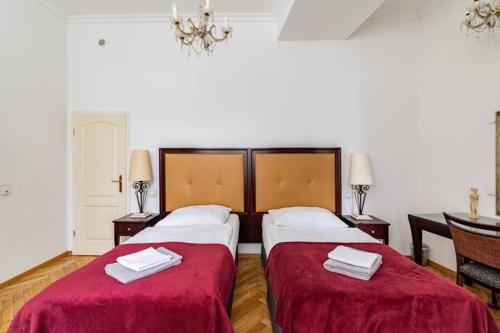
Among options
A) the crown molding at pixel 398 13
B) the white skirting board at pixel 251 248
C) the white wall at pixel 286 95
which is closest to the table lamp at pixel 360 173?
the white wall at pixel 286 95

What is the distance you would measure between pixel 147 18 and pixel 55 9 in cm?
117

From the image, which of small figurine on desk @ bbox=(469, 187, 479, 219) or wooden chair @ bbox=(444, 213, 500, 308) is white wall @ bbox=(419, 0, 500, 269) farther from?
wooden chair @ bbox=(444, 213, 500, 308)

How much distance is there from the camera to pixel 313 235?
8.18ft

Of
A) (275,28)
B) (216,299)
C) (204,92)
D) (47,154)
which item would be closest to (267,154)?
(204,92)

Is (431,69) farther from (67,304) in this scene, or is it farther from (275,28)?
(67,304)

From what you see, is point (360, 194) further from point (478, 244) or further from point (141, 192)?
point (141, 192)

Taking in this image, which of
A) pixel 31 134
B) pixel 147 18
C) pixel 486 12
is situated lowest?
pixel 31 134

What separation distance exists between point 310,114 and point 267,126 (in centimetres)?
62

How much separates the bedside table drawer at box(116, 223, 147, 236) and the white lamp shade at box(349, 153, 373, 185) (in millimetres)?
2646

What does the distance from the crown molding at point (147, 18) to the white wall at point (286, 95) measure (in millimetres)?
66

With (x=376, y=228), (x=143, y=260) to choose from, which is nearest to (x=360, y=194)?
(x=376, y=228)

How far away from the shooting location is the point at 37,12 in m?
3.20

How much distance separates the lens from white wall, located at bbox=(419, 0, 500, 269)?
2.66 meters

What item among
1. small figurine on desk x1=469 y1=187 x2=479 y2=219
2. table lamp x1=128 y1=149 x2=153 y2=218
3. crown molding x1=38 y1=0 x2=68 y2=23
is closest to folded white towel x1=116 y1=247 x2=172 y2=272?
table lamp x1=128 y1=149 x2=153 y2=218
